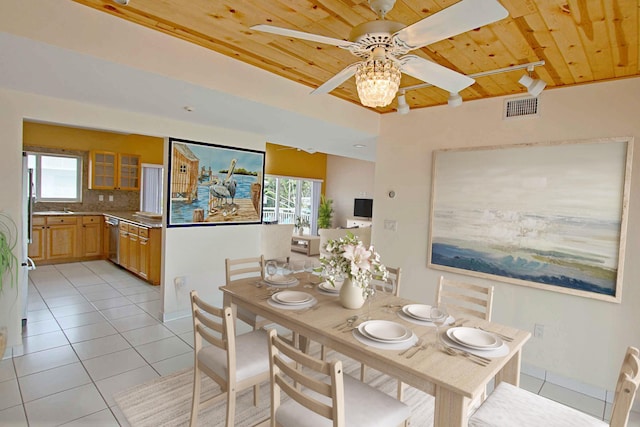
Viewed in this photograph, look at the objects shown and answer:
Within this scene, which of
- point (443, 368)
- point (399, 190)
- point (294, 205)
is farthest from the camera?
point (294, 205)

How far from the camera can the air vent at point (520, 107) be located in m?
3.00

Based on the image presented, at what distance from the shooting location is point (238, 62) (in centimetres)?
265

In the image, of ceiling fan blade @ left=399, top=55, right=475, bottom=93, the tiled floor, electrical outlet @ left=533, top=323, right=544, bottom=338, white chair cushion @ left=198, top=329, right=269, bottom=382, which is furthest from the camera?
electrical outlet @ left=533, top=323, right=544, bottom=338

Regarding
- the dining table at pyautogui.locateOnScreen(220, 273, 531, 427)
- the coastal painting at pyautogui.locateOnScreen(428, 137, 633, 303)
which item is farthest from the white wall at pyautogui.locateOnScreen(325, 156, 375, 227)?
the dining table at pyautogui.locateOnScreen(220, 273, 531, 427)

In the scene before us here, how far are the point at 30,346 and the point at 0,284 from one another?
769 mm

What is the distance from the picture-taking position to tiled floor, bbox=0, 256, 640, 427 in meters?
2.30

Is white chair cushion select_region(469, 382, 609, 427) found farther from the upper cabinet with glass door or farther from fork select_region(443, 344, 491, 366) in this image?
the upper cabinet with glass door

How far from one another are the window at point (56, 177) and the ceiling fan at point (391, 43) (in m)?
6.99

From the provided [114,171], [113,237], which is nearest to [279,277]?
[113,237]

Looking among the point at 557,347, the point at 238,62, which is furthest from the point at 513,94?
the point at 238,62

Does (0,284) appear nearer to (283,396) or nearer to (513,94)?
(283,396)

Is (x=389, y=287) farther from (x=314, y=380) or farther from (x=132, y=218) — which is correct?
(x=132, y=218)

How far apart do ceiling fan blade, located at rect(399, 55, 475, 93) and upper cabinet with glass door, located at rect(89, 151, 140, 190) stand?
6.89 meters

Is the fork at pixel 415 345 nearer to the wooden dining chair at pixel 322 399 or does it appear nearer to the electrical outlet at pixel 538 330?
the wooden dining chair at pixel 322 399
